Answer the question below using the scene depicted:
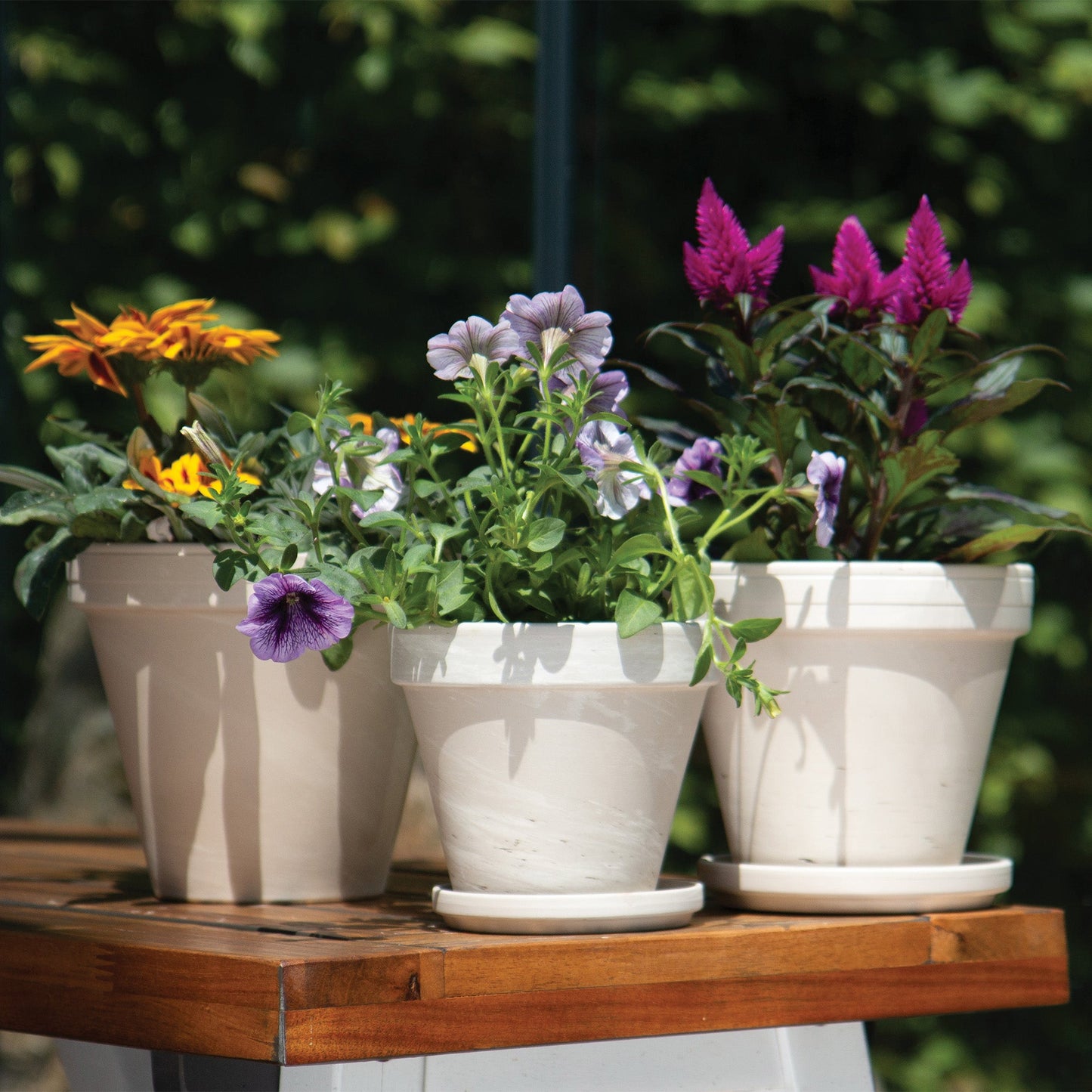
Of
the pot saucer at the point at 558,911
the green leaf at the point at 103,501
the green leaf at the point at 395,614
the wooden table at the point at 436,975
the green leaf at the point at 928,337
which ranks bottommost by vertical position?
the wooden table at the point at 436,975

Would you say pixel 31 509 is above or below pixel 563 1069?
above

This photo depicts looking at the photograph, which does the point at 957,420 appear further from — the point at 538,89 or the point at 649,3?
the point at 649,3

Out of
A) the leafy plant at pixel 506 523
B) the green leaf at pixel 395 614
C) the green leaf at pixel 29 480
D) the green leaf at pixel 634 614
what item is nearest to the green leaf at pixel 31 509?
the green leaf at pixel 29 480

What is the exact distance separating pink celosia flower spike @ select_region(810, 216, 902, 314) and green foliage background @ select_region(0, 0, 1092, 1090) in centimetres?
94

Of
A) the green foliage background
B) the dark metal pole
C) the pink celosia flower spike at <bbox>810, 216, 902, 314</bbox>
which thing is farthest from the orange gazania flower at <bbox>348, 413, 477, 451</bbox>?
the green foliage background

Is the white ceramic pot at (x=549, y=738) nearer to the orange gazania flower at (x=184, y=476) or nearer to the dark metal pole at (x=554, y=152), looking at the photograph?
the orange gazania flower at (x=184, y=476)

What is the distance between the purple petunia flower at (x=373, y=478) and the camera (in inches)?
30.6

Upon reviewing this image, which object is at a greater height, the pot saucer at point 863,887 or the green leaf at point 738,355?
the green leaf at point 738,355

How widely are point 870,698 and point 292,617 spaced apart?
32 cm

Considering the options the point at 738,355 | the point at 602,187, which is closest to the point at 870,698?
the point at 738,355

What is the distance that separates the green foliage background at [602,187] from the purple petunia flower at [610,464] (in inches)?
41.9

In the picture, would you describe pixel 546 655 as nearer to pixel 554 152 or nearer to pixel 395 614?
pixel 395 614

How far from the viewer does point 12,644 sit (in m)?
1.84

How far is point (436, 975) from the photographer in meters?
0.62
